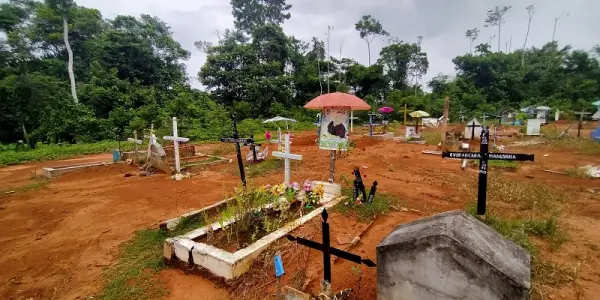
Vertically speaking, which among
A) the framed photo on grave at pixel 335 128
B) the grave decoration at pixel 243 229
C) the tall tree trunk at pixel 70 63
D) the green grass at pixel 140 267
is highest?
the tall tree trunk at pixel 70 63

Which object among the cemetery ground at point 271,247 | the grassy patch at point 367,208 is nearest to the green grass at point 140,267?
the cemetery ground at point 271,247

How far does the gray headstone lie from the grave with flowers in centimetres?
162

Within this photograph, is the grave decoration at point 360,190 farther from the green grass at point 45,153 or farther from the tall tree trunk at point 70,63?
the tall tree trunk at point 70,63

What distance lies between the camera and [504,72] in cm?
3111

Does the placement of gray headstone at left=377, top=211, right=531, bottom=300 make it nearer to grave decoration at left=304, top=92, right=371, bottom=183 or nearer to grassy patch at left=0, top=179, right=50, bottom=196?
grave decoration at left=304, top=92, right=371, bottom=183

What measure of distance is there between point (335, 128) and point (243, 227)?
8.87 ft

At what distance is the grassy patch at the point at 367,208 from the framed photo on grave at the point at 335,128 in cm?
105

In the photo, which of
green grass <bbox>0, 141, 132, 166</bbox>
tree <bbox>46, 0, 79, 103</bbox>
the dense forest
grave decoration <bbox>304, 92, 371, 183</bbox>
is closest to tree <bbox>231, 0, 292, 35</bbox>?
the dense forest

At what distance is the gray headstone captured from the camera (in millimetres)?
1851

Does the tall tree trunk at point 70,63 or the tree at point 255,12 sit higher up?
the tree at point 255,12

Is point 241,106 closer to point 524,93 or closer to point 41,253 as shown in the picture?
point 41,253

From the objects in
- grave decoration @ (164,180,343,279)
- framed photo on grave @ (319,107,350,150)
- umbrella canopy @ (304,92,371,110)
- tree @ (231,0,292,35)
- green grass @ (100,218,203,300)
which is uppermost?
tree @ (231,0,292,35)

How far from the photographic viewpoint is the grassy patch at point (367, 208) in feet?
15.0

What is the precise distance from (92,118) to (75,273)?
1899cm
